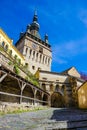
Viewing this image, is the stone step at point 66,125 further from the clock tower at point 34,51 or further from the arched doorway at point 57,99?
the clock tower at point 34,51

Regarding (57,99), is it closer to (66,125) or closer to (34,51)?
(34,51)

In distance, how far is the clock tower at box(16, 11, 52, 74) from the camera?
4716 centimetres

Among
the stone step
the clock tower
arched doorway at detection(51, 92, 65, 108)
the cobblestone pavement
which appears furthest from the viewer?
the clock tower

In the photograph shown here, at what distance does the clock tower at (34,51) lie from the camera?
47156 millimetres

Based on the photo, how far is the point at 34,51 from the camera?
1949 inches

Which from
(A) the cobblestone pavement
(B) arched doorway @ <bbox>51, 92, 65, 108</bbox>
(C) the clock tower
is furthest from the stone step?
(C) the clock tower

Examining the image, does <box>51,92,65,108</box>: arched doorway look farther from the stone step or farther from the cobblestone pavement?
the stone step

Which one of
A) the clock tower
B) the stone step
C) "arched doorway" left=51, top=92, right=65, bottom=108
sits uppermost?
the clock tower

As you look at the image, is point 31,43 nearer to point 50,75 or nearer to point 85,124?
point 50,75

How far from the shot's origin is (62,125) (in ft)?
24.5

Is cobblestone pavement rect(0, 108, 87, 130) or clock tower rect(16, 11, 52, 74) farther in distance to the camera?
clock tower rect(16, 11, 52, 74)

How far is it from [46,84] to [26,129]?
2714 cm

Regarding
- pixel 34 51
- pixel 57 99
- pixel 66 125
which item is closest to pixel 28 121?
pixel 66 125

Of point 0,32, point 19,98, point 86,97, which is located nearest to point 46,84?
point 0,32
